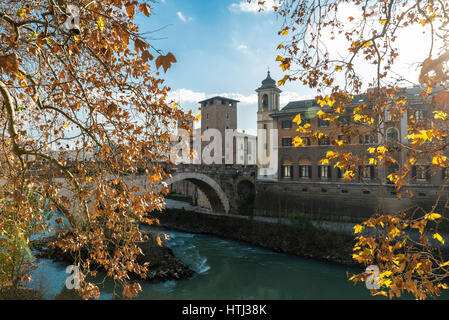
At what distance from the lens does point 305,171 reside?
82.4 feet

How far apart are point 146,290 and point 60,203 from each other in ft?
32.4

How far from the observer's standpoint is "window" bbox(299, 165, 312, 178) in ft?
81.7

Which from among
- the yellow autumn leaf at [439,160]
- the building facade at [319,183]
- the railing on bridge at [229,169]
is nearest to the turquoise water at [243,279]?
the building facade at [319,183]

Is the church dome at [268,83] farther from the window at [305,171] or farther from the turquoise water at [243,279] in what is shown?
the turquoise water at [243,279]

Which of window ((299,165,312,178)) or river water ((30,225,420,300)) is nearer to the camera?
river water ((30,225,420,300))

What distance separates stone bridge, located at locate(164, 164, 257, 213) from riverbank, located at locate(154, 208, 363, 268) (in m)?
1.79

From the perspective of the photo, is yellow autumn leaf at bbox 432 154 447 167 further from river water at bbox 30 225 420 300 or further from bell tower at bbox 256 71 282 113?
bell tower at bbox 256 71 282 113

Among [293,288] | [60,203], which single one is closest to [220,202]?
[293,288]

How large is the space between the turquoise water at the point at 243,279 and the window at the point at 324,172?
8.68m

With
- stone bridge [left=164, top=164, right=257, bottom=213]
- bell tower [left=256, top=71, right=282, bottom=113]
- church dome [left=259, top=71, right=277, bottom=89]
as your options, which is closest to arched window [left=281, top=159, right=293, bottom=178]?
stone bridge [left=164, top=164, right=257, bottom=213]

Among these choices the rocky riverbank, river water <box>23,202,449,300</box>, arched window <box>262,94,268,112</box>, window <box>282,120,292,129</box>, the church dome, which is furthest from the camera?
arched window <box>262,94,268,112</box>

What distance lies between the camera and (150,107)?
159 inches

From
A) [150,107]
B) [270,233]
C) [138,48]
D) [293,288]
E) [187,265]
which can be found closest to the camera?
[138,48]

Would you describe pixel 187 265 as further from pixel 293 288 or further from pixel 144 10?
pixel 144 10
